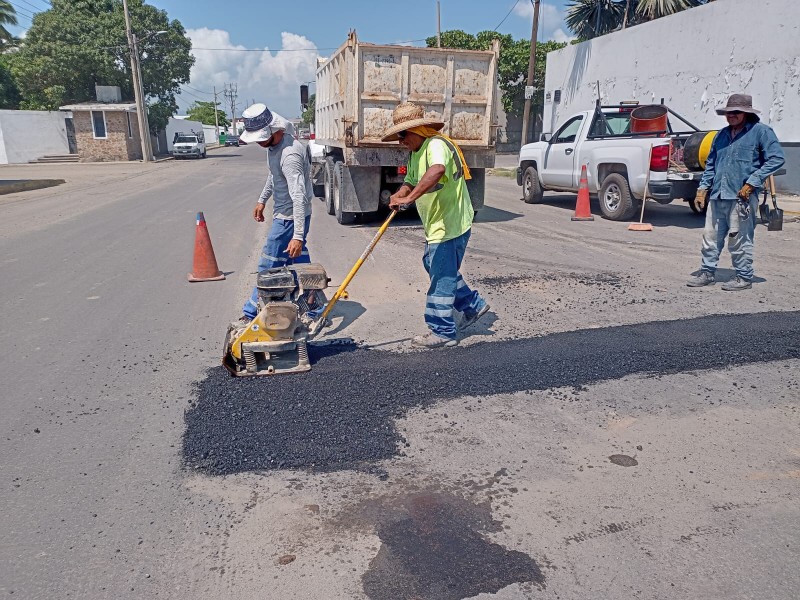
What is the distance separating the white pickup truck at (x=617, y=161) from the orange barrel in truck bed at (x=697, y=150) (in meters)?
0.02

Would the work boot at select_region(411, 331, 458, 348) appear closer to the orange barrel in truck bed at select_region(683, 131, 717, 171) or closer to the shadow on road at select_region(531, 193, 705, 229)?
the orange barrel in truck bed at select_region(683, 131, 717, 171)

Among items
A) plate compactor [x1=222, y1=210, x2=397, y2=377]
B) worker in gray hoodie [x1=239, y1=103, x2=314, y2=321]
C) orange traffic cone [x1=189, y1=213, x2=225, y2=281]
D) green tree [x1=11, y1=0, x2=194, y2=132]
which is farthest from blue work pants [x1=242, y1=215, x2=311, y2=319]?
green tree [x1=11, y1=0, x2=194, y2=132]

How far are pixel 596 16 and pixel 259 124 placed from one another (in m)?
29.1

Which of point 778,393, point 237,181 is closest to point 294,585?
point 778,393

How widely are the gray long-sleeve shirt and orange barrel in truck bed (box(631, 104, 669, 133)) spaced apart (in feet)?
26.1

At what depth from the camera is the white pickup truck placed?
9805mm

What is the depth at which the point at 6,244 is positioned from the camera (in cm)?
971

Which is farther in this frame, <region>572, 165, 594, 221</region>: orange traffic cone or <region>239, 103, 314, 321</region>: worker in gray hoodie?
<region>572, 165, 594, 221</region>: orange traffic cone

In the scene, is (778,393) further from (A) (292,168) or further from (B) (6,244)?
(B) (6,244)

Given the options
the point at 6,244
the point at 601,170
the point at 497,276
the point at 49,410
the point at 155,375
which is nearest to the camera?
the point at 49,410

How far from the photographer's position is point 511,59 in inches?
1444

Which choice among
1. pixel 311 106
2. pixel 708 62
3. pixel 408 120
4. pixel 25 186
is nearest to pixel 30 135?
pixel 311 106

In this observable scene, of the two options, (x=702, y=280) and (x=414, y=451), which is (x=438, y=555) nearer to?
(x=414, y=451)

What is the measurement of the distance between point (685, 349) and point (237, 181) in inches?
793
